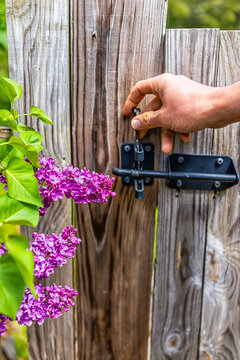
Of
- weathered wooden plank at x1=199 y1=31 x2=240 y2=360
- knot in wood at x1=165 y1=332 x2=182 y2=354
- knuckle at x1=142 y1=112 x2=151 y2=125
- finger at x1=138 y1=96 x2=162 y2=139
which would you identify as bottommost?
knot in wood at x1=165 y1=332 x2=182 y2=354

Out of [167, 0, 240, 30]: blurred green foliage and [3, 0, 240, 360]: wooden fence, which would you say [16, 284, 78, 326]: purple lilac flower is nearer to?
[3, 0, 240, 360]: wooden fence

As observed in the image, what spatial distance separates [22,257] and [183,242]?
0.69 meters

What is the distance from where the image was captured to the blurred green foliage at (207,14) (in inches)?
92.6

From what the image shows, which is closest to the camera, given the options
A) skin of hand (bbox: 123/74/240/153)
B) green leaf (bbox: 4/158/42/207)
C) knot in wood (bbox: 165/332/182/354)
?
green leaf (bbox: 4/158/42/207)

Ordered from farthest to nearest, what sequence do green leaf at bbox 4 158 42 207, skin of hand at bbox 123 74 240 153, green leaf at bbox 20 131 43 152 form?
skin of hand at bbox 123 74 240 153, green leaf at bbox 20 131 43 152, green leaf at bbox 4 158 42 207

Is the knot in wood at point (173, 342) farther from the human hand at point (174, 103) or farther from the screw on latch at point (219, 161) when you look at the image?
the human hand at point (174, 103)

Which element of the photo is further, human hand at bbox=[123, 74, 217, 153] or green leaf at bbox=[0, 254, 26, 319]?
human hand at bbox=[123, 74, 217, 153]

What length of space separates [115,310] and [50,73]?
83cm

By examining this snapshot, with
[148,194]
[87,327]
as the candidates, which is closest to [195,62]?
[148,194]

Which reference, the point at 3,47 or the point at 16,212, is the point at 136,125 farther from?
the point at 3,47

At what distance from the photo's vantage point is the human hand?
81cm

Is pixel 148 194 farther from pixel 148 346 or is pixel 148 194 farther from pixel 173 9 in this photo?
pixel 173 9

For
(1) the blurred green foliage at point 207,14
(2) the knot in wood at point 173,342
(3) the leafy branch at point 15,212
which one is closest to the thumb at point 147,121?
(3) the leafy branch at point 15,212

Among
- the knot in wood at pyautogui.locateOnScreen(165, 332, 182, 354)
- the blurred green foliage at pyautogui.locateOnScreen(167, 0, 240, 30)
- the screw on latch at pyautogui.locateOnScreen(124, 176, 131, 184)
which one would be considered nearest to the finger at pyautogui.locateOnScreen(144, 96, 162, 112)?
the screw on latch at pyautogui.locateOnScreen(124, 176, 131, 184)
